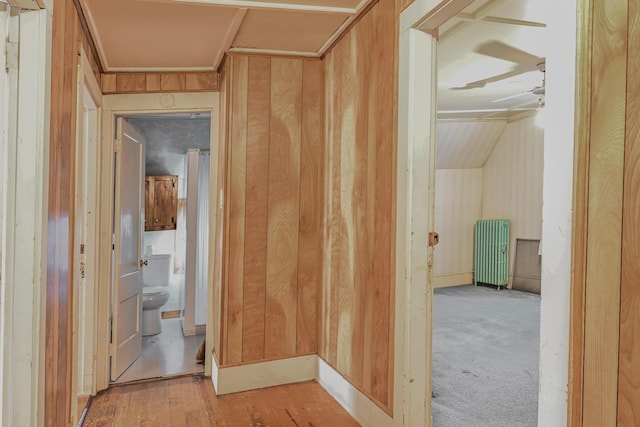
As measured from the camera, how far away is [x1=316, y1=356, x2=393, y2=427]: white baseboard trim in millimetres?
2400

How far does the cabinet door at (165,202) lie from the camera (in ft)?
18.4

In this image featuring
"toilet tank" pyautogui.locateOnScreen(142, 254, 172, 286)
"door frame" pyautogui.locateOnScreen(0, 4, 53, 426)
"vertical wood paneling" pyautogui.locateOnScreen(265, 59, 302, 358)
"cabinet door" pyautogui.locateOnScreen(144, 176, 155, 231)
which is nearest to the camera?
"door frame" pyautogui.locateOnScreen(0, 4, 53, 426)

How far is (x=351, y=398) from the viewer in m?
2.73

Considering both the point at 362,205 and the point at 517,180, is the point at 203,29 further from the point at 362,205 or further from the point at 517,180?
the point at 517,180

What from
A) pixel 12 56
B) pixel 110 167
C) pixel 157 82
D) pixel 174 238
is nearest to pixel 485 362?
pixel 110 167

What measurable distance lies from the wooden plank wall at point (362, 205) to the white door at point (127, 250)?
157cm

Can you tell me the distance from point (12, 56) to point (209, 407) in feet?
7.49

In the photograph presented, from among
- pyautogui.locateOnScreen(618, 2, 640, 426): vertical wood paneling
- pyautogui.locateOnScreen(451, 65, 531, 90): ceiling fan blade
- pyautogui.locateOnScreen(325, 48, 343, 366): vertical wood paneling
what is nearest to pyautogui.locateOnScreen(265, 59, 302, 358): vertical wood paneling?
pyautogui.locateOnScreen(325, 48, 343, 366): vertical wood paneling

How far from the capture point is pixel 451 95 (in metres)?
5.12

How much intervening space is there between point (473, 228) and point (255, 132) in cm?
530

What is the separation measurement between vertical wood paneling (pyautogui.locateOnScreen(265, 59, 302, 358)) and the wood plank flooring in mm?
347

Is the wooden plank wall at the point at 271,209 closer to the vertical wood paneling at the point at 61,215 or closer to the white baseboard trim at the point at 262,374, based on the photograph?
the white baseboard trim at the point at 262,374

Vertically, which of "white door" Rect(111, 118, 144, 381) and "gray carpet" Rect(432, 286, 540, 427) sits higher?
"white door" Rect(111, 118, 144, 381)

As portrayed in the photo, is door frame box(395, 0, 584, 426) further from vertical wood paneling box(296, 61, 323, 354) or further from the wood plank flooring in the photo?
vertical wood paneling box(296, 61, 323, 354)
